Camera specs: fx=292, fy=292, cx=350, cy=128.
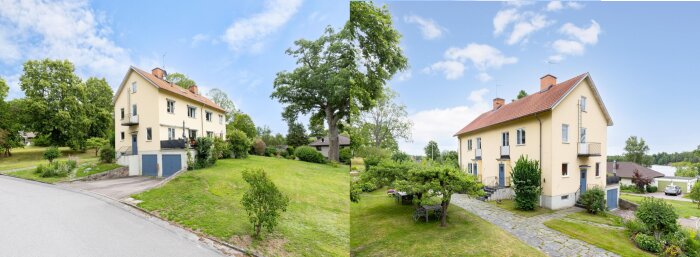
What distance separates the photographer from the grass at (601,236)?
2168 millimetres

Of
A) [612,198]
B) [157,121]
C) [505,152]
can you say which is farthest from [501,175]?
[157,121]

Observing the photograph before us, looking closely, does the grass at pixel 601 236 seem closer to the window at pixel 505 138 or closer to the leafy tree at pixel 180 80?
the window at pixel 505 138

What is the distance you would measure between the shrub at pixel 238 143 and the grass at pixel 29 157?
2.25 m

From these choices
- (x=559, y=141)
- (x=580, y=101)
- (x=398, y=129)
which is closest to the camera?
(x=398, y=129)

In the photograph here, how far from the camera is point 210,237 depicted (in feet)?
14.1

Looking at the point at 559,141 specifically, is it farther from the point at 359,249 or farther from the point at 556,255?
the point at 359,249

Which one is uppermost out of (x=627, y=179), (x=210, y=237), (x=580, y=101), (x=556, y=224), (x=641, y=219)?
(x=580, y=101)

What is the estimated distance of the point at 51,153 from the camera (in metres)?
4.45

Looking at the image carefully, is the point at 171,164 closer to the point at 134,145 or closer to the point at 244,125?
the point at 134,145

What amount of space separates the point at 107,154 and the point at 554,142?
6.94 meters

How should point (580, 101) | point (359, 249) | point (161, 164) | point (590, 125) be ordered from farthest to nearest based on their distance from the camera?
1. point (161, 164)
2. point (580, 101)
3. point (590, 125)
4. point (359, 249)

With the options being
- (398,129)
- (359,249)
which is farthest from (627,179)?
(359,249)

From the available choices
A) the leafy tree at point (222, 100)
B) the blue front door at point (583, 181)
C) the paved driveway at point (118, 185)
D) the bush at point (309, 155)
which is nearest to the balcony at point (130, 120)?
the paved driveway at point (118, 185)

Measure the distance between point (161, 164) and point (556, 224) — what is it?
7403 mm
